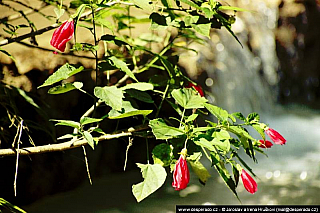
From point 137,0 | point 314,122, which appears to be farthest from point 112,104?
point 314,122

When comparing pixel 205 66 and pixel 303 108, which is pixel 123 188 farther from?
pixel 303 108

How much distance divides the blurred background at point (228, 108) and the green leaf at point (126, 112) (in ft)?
2.70

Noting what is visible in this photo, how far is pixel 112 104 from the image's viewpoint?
1338 mm

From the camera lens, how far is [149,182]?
1321mm

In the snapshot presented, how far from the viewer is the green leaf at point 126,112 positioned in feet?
4.45


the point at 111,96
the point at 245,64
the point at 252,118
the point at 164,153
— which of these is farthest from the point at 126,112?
the point at 245,64

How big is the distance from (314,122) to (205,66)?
1452mm

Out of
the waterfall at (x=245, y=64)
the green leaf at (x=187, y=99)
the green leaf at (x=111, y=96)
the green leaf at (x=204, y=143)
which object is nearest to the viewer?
the green leaf at (x=204, y=143)

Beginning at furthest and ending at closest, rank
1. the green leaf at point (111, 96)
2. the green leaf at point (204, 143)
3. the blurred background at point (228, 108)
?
the blurred background at point (228, 108) → the green leaf at point (111, 96) → the green leaf at point (204, 143)

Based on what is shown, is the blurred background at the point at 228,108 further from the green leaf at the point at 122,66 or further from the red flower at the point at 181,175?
the red flower at the point at 181,175

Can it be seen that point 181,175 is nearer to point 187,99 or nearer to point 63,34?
point 187,99

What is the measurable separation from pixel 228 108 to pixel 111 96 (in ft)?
8.06

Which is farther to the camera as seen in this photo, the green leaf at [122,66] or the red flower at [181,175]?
the green leaf at [122,66]

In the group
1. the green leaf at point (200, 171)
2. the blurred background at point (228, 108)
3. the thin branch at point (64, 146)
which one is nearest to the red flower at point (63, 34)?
the thin branch at point (64, 146)
